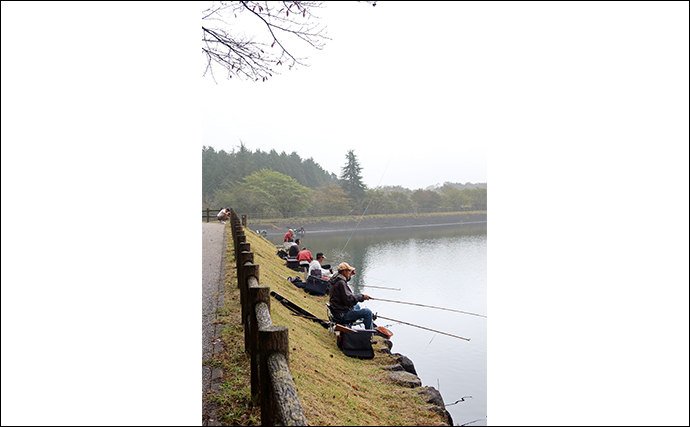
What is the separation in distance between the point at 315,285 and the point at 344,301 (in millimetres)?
3545

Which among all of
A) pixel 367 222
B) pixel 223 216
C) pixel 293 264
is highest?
pixel 223 216

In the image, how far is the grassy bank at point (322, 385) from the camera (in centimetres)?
268

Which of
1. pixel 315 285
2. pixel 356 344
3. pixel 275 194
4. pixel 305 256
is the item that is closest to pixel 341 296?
pixel 356 344

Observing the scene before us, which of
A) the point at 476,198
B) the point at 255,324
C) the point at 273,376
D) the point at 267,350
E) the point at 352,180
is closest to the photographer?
the point at 273,376

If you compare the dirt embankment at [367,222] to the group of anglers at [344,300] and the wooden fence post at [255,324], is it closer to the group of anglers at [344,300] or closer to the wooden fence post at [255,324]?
the group of anglers at [344,300]

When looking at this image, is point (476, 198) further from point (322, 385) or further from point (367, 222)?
point (322, 385)

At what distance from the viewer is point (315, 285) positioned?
29.7 feet

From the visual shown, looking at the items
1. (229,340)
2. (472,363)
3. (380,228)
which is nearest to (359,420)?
(229,340)

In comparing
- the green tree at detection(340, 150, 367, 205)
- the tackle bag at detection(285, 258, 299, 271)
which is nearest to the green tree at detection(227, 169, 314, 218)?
the green tree at detection(340, 150, 367, 205)

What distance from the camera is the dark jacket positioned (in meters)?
5.45

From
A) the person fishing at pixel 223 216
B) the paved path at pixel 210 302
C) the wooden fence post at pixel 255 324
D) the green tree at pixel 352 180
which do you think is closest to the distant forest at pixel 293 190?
the green tree at pixel 352 180

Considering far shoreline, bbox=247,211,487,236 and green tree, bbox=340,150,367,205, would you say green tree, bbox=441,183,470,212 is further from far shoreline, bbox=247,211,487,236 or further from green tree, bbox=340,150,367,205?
green tree, bbox=340,150,367,205

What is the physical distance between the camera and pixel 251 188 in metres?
25.8

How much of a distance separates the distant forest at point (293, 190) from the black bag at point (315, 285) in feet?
8.28
